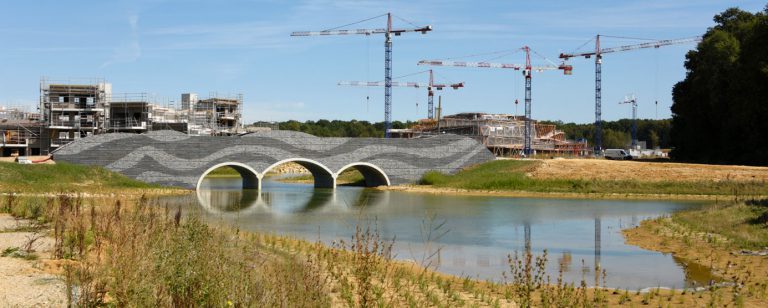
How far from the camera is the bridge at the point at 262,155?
167 ft

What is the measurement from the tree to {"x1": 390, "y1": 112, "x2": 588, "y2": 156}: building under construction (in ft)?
94.7

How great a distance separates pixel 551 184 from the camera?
53.3 m

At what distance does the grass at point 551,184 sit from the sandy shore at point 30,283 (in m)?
39.8

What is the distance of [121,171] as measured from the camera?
50.6 m

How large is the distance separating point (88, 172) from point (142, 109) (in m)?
24.7

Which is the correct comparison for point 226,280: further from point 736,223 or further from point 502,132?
point 502,132

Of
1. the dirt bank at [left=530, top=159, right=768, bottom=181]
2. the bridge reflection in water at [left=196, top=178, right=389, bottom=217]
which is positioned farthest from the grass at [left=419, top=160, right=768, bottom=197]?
the bridge reflection in water at [left=196, top=178, right=389, bottom=217]

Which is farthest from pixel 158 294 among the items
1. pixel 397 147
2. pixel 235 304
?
pixel 397 147

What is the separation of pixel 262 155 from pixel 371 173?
10.7 metres

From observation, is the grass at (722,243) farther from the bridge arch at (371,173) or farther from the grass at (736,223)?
the bridge arch at (371,173)

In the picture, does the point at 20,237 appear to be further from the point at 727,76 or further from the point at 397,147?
the point at 727,76

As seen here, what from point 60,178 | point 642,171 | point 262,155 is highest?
point 262,155

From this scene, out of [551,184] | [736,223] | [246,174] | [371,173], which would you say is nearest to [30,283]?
[736,223]

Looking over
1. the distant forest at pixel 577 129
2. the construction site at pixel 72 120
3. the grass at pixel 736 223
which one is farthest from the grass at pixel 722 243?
the distant forest at pixel 577 129
